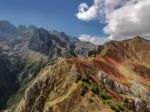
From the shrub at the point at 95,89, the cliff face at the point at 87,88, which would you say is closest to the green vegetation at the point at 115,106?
the cliff face at the point at 87,88

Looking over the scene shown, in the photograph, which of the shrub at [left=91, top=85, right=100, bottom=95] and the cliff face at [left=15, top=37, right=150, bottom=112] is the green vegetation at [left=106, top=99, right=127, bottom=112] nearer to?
the cliff face at [left=15, top=37, right=150, bottom=112]

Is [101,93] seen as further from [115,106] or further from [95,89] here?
[115,106]

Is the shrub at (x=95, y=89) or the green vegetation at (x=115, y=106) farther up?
the shrub at (x=95, y=89)

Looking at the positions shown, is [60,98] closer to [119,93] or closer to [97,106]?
[97,106]

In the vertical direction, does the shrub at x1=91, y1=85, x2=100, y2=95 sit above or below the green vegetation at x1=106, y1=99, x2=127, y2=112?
above

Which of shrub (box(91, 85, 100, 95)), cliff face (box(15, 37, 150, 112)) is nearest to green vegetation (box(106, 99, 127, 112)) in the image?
cliff face (box(15, 37, 150, 112))

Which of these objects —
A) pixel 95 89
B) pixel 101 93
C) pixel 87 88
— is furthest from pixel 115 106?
pixel 87 88

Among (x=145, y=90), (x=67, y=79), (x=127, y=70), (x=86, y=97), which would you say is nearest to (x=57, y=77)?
(x=67, y=79)

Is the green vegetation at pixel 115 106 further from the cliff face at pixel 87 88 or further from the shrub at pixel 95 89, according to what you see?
the shrub at pixel 95 89
